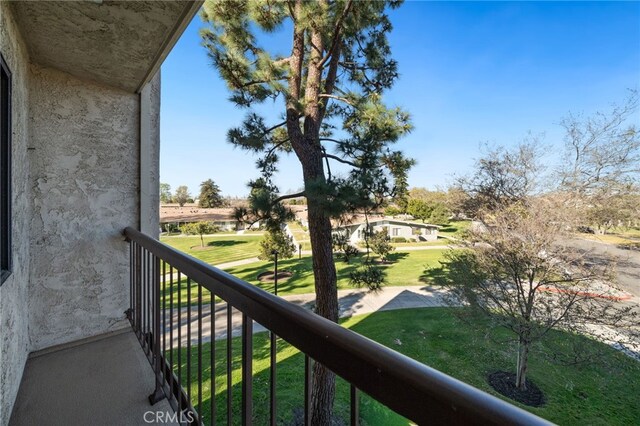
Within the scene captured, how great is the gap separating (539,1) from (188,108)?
9885mm

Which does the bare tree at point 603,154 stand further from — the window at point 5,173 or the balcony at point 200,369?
the window at point 5,173

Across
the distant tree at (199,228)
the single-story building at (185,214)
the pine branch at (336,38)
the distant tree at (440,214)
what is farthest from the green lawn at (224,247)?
the pine branch at (336,38)

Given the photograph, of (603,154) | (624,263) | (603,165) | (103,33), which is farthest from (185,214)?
(603,154)

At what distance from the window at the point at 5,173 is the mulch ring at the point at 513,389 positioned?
8639 mm

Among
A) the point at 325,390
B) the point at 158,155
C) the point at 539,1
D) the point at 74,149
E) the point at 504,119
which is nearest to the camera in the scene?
the point at 74,149

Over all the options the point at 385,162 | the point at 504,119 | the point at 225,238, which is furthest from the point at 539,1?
the point at 225,238

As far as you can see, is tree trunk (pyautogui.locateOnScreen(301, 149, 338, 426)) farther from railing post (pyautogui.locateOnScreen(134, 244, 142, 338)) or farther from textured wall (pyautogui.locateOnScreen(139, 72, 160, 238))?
railing post (pyautogui.locateOnScreen(134, 244, 142, 338))

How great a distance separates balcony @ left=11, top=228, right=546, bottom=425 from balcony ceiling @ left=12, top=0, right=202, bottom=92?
3.80 feet

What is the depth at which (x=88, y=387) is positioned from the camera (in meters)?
1.77

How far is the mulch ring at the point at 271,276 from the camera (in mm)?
13883

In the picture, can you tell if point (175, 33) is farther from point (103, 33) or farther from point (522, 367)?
point (522, 367)

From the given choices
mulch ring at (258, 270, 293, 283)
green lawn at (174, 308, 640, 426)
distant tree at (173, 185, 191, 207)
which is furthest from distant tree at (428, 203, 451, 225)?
mulch ring at (258, 270, 293, 283)

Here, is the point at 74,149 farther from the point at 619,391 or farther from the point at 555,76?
the point at 555,76

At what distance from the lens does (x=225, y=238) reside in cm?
1509
